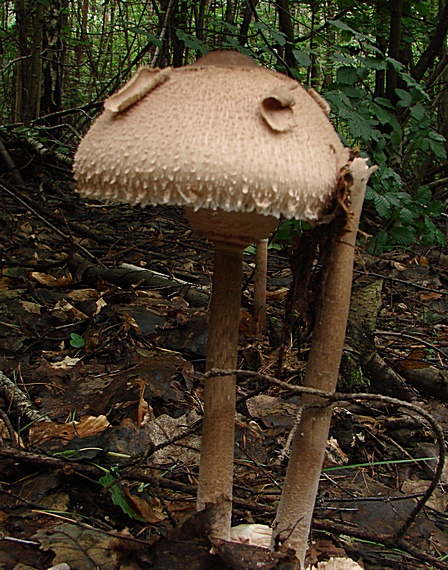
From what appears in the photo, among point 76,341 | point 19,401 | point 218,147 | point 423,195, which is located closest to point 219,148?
point 218,147

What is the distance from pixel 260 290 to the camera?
3535 mm

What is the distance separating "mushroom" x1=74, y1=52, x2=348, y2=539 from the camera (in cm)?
127

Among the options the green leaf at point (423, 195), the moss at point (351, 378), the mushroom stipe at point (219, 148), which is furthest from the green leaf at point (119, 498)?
the green leaf at point (423, 195)

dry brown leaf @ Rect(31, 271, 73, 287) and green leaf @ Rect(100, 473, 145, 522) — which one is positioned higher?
dry brown leaf @ Rect(31, 271, 73, 287)

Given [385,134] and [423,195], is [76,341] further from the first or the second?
[423,195]

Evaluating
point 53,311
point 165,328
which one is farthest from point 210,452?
point 53,311

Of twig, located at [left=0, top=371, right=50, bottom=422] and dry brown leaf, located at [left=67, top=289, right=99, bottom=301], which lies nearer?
twig, located at [left=0, top=371, right=50, bottom=422]

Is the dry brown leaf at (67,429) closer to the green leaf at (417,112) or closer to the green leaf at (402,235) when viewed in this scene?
the green leaf at (402,235)

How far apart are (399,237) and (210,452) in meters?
3.16

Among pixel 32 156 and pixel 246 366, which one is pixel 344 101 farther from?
pixel 32 156

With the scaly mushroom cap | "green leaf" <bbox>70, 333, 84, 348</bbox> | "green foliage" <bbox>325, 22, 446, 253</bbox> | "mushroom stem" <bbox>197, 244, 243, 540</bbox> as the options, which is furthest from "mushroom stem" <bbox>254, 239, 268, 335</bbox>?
the scaly mushroom cap

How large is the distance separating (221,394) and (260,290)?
1823 millimetres

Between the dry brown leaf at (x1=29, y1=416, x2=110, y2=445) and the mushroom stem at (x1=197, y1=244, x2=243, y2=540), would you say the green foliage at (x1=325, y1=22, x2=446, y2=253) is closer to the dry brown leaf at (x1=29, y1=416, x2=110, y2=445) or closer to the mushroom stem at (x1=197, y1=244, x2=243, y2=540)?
the mushroom stem at (x1=197, y1=244, x2=243, y2=540)

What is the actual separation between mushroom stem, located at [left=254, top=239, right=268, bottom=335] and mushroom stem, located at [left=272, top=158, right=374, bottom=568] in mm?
1841
